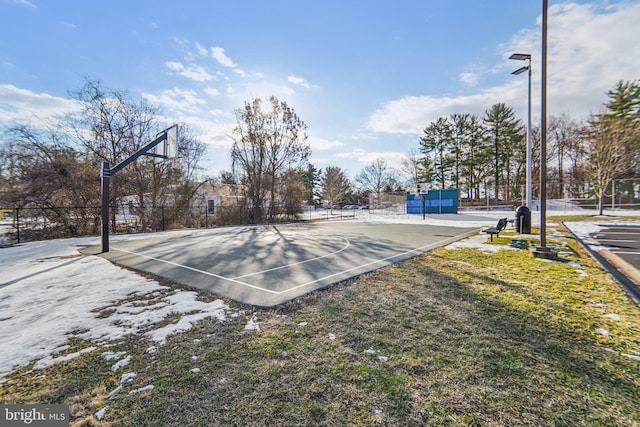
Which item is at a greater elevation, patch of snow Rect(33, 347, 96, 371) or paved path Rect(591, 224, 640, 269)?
paved path Rect(591, 224, 640, 269)

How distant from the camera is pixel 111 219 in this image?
1454cm

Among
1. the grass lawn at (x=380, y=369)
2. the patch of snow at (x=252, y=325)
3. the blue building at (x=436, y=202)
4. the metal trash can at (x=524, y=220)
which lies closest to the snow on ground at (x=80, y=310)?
the grass lawn at (x=380, y=369)

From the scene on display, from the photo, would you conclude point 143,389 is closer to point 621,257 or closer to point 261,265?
point 261,265

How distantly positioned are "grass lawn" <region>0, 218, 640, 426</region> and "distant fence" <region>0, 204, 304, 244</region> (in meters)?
14.6

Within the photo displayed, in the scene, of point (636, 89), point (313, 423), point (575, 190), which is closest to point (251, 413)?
point (313, 423)

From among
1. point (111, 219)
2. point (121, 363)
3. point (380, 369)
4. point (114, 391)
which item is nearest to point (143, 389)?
point (114, 391)

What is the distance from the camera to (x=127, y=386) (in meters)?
2.04

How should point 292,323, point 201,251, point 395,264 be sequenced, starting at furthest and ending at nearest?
1. point 201,251
2. point 395,264
3. point 292,323

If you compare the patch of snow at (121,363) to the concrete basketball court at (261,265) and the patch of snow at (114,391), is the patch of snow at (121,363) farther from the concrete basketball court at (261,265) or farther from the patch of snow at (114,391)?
the concrete basketball court at (261,265)

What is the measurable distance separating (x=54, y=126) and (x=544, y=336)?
20872 mm

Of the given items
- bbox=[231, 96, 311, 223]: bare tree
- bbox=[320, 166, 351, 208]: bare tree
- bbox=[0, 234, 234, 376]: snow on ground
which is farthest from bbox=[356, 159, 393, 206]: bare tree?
bbox=[0, 234, 234, 376]: snow on ground

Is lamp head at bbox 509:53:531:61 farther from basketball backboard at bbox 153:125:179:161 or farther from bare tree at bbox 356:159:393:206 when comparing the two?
bare tree at bbox 356:159:393:206

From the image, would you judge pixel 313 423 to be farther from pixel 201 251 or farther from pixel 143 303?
pixel 201 251

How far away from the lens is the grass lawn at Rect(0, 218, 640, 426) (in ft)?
5.61
